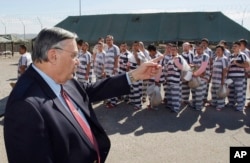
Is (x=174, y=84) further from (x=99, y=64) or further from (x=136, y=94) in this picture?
(x=99, y=64)

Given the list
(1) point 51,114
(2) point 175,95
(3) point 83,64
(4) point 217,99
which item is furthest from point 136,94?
(1) point 51,114

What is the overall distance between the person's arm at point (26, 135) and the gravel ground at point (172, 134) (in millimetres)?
3573

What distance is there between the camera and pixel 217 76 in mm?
8445

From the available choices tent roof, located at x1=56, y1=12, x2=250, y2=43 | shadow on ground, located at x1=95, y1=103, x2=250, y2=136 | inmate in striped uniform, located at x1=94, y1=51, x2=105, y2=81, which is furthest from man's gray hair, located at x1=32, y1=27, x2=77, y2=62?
tent roof, located at x1=56, y1=12, x2=250, y2=43

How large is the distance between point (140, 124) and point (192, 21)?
20.2 metres

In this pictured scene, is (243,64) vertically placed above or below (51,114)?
below

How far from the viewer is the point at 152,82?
8.67 m

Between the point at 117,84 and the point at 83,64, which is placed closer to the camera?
the point at 117,84

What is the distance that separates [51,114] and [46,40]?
455 mm

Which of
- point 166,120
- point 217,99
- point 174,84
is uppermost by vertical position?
point 174,84

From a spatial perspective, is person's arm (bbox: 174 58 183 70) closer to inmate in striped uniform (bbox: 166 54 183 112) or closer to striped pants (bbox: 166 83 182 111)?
inmate in striped uniform (bbox: 166 54 183 112)

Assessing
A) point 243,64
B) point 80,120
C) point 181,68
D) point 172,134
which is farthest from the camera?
point 243,64

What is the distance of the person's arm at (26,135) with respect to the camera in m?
1.75

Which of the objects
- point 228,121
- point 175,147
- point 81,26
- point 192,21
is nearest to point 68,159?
point 175,147
